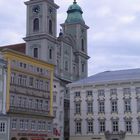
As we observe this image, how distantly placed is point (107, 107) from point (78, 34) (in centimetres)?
3727

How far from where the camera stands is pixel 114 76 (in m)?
89.4

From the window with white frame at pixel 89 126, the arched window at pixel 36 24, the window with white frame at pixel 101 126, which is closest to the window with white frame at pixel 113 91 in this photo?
the window with white frame at pixel 101 126

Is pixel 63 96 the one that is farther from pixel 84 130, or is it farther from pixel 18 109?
pixel 18 109

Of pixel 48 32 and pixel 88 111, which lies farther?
pixel 48 32

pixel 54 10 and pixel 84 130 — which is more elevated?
pixel 54 10

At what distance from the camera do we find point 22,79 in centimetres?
7338

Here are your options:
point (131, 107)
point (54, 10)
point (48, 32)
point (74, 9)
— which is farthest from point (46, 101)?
point (74, 9)

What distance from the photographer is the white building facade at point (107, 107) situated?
8288 cm

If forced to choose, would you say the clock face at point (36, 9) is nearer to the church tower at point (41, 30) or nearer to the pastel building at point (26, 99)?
the church tower at point (41, 30)

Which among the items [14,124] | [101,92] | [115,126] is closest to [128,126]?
[115,126]

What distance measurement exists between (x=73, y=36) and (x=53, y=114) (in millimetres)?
38182

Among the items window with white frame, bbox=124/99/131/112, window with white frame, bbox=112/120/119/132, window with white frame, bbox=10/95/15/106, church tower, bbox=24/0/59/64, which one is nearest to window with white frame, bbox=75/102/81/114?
window with white frame, bbox=112/120/119/132

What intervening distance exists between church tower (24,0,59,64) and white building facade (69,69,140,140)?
52.0 ft

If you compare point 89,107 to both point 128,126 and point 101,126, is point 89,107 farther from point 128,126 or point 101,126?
point 128,126
